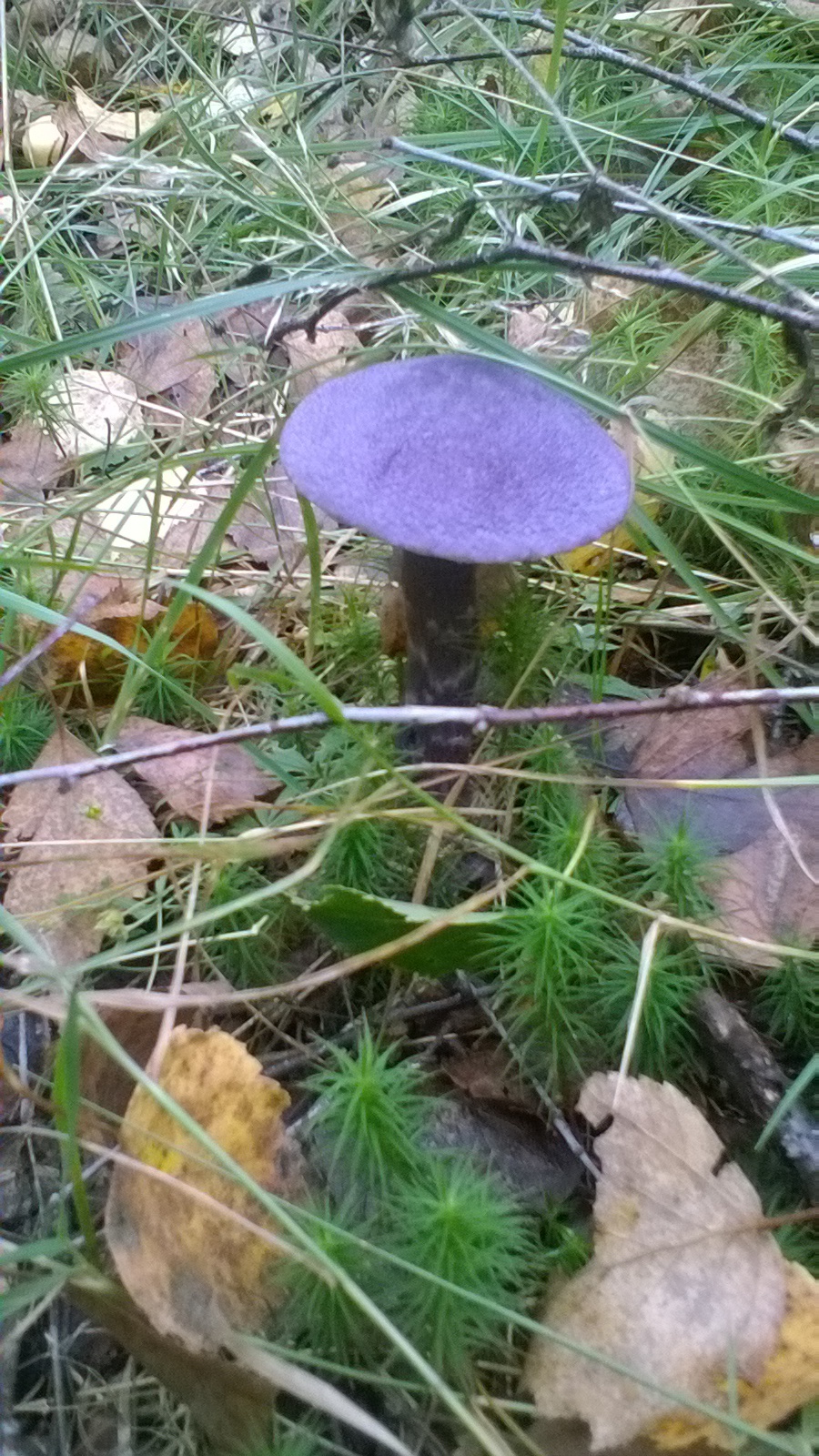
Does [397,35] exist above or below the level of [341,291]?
above

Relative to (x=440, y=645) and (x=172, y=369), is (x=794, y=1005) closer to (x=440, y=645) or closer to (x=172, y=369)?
(x=440, y=645)

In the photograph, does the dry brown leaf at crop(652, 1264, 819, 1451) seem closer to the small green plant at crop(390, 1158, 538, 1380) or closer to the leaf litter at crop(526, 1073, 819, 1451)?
the leaf litter at crop(526, 1073, 819, 1451)

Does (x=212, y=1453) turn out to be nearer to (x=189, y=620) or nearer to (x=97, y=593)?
(x=189, y=620)

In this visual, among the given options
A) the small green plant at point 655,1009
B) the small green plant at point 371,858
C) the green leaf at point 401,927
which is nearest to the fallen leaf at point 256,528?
the small green plant at point 371,858

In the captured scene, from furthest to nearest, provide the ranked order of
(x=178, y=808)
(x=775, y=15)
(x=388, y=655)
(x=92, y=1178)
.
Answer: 1. (x=775, y=15)
2. (x=388, y=655)
3. (x=178, y=808)
4. (x=92, y=1178)

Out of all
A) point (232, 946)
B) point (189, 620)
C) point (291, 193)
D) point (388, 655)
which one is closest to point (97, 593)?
point (189, 620)

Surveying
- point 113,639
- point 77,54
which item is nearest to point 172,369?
point 113,639

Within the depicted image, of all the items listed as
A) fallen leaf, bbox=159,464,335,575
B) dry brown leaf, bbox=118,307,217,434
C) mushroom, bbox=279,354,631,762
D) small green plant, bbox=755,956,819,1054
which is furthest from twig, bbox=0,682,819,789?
dry brown leaf, bbox=118,307,217,434
